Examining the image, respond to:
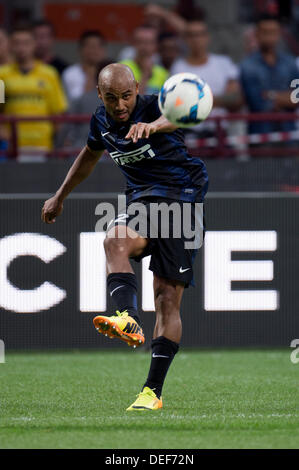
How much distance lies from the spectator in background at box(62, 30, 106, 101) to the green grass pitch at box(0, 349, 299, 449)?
3547mm

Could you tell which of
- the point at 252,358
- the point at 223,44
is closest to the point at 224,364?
the point at 252,358

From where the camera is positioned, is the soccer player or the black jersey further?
the black jersey

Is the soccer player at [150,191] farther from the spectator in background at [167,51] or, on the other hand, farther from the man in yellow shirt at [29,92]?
the spectator in background at [167,51]

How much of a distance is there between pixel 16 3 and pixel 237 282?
1075 cm

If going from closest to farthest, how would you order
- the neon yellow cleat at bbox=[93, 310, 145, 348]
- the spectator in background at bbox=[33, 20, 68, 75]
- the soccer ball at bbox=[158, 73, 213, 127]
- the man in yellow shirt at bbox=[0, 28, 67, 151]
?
the neon yellow cleat at bbox=[93, 310, 145, 348], the soccer ball at bbox=[158, 73, 213, 127], the man in yellow shirt at bbox=[0, 28, 67, 151], the spectator in background at bbox=[33, 20, 68, 75]

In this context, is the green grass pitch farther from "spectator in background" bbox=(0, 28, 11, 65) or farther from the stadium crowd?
"spectator in background" bbox=(0, 28, 11, 65)

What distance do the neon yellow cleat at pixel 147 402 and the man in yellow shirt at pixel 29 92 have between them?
5.52 metres

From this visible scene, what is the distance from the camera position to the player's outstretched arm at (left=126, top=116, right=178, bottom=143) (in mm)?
5699

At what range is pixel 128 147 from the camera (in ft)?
20.5

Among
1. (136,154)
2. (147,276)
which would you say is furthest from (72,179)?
(147,276)

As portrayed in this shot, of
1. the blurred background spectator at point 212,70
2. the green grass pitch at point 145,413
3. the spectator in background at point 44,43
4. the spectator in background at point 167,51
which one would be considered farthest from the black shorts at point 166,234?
the spectator in background at point 44,43

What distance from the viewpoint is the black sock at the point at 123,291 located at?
5.93m

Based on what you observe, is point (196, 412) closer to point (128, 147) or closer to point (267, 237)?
point (128, 147)

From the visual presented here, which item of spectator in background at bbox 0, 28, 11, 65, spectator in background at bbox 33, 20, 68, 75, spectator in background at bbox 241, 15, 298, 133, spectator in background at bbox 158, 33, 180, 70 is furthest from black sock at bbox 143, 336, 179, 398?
spectator in background at bbox 33, 20, 68, 75
